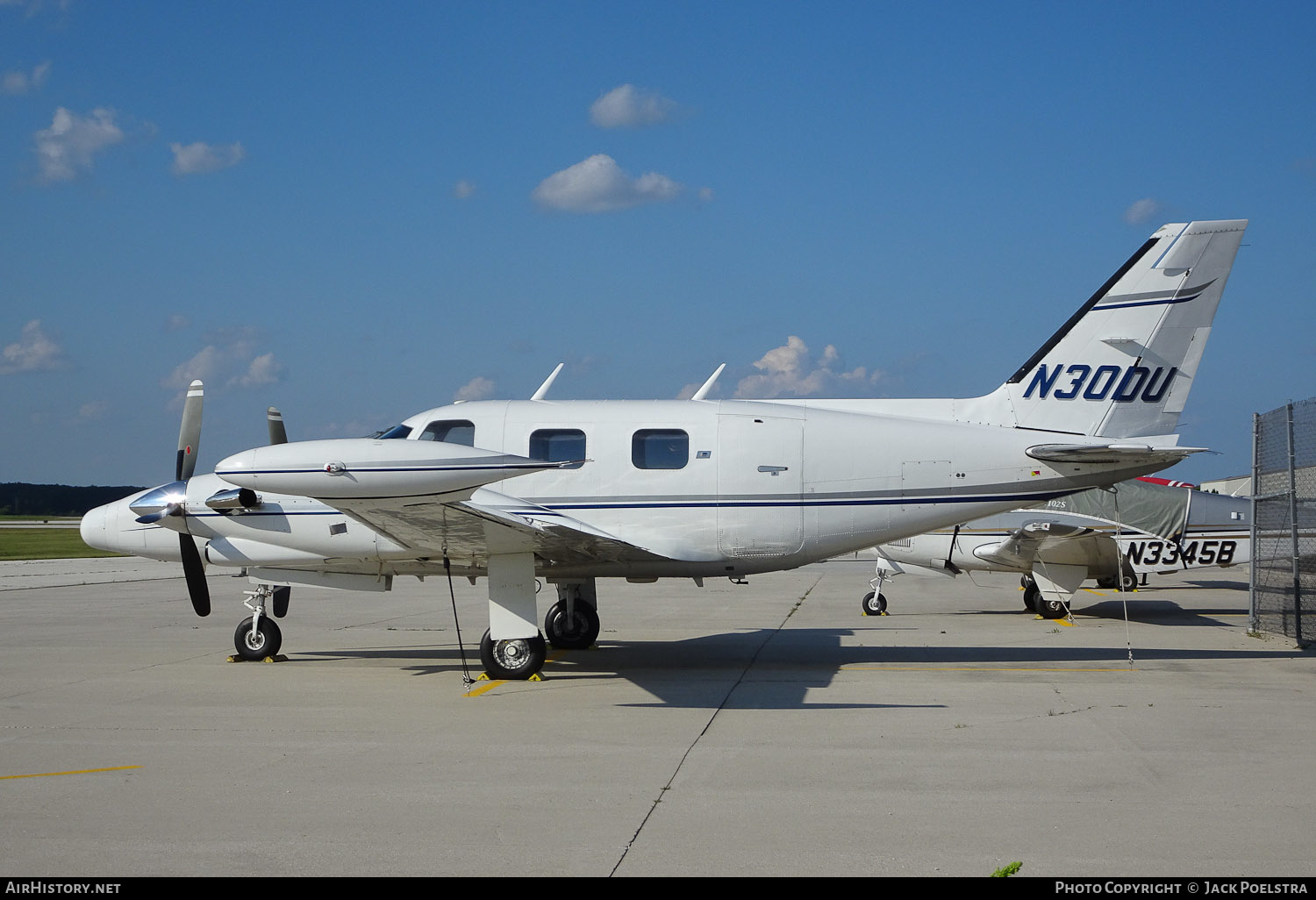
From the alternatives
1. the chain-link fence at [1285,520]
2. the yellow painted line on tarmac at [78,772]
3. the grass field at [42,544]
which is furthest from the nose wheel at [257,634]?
the grass field at [42,544]

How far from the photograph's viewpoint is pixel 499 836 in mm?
5555

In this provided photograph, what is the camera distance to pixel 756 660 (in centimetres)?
1308

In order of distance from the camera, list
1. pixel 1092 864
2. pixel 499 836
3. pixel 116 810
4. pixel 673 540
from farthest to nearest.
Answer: pixel 673 540 < pixel 116 810 < pixel 499 836 < pixel 1092 864

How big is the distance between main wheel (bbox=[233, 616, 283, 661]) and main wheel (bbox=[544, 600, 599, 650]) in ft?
11.7

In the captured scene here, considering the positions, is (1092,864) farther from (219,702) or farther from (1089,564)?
(1089,564)

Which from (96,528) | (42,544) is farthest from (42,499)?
(96,528)

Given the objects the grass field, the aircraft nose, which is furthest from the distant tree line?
the aircraft nose

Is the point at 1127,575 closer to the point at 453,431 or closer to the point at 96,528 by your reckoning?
the point at 453,431

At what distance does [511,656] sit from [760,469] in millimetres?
3472

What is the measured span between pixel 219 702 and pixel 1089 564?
14.6 metres

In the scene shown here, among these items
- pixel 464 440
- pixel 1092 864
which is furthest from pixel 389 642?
pixel 1092 864

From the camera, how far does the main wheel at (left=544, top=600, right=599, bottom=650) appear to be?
557 inches

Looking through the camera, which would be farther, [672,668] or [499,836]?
[672,668]

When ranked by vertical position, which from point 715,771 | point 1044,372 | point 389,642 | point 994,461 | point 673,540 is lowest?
point 389,642
